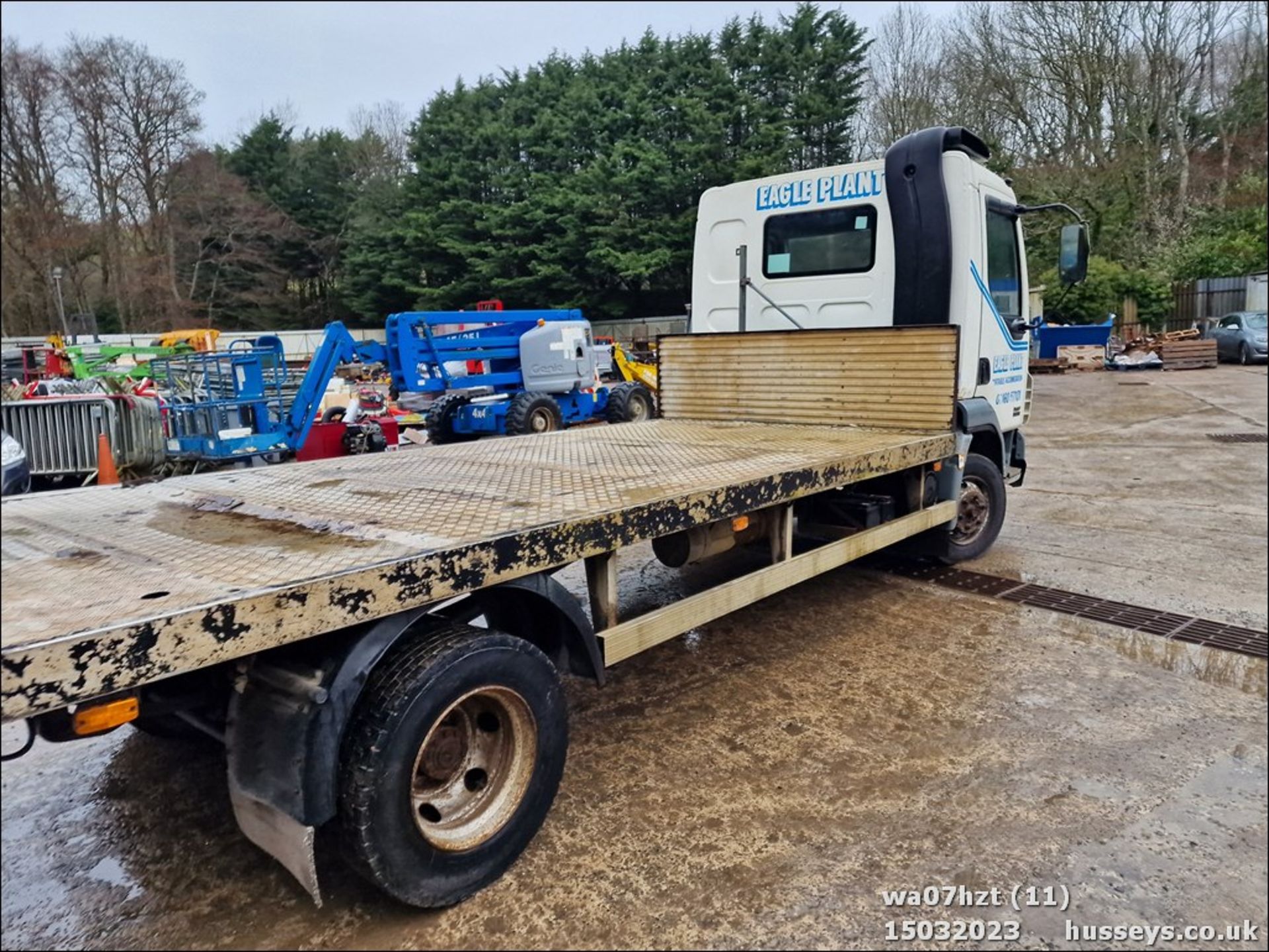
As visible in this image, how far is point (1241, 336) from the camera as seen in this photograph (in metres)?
21.5

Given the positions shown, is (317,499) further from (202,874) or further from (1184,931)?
(1184,931)

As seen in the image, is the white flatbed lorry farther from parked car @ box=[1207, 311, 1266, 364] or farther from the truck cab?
parked car @ box=[1207, 311, 1266, 364]

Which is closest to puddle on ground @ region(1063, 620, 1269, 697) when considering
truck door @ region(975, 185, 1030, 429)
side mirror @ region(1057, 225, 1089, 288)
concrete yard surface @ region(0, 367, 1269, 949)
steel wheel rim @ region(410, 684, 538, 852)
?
concrete yard surface @ region(0, 367, 1269, 949)

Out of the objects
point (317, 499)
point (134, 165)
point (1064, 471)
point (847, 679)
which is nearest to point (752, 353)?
point (847, 679)

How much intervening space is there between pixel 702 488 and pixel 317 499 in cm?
150

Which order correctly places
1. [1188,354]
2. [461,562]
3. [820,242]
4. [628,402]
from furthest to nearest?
[1188,354]
[628,402]
[820,242]
[461,562]

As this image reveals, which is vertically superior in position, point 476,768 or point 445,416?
point 445,416

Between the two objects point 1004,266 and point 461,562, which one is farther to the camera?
point 1004,266

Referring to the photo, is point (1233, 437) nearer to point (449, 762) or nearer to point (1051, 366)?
point (449, 762)

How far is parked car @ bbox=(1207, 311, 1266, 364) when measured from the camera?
66.0ft

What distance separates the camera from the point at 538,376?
1363 cm

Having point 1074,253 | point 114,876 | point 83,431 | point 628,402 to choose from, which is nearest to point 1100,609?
point 1074,253

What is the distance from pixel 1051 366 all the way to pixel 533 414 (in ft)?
54.9

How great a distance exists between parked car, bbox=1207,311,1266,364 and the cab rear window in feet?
59.6
